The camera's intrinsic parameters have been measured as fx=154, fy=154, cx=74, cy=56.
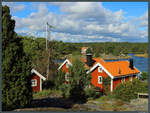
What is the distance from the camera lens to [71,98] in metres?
7.25

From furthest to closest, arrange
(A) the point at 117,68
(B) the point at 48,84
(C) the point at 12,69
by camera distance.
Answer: (A) the point at 117,68 < (B) the point at 48,84 < (C) the point at 12,69

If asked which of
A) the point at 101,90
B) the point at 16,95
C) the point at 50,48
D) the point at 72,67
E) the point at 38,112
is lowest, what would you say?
the point at 101,90

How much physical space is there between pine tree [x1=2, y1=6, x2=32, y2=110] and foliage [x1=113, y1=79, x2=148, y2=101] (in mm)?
5359

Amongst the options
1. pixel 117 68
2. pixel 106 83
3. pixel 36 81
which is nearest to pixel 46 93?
pixel 36 81

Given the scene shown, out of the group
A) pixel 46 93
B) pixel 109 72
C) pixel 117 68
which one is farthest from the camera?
pixel 117 68

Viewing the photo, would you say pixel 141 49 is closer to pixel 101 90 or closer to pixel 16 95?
pixel 101 90

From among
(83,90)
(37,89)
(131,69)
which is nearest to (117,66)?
(131,69)

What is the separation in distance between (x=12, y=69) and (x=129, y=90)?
6.03m

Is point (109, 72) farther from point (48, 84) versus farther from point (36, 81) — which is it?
point (36, 81)

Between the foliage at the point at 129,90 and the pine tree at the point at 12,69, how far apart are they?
536 cm

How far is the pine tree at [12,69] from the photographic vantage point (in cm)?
379

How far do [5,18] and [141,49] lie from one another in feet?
48.1

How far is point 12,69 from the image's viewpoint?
12.7 ft

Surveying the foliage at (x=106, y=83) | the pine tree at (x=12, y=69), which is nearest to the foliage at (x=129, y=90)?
the foliage at (x=106, y=83)
